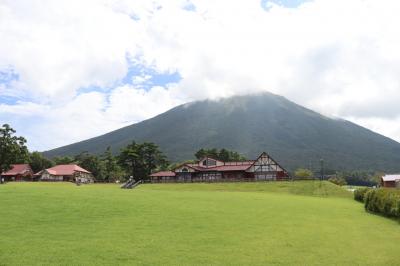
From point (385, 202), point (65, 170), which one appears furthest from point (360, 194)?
point (65, 170)

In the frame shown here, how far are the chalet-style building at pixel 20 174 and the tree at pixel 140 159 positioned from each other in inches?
990

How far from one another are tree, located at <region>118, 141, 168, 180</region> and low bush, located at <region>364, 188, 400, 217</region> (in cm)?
6065

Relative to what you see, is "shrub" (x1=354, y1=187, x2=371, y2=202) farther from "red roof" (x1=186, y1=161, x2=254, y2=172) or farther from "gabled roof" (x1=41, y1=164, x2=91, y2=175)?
"gabled roof" (x1=41, y1=164, x2=91, y2=175)

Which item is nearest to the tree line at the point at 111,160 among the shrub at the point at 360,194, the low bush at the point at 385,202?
the shrub at the point at 360,194

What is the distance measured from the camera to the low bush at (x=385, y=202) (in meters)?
25.0

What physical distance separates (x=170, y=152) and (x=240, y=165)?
103471 millimetres

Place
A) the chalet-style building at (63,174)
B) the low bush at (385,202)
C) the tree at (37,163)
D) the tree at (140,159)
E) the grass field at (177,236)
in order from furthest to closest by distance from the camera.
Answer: the tree at (37,163) → the chalet-style building at (63,174) → the tree at (140,159) → the low bush at (385,202) → the grass field at (177,236)

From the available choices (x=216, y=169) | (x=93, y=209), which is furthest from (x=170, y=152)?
(x=93, y=209)

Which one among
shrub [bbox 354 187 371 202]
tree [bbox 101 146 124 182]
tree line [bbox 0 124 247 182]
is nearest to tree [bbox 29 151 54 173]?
tree line [bbox 0 124 247 182]

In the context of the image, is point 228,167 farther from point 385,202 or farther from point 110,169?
point 385,202

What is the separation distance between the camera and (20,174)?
318ft

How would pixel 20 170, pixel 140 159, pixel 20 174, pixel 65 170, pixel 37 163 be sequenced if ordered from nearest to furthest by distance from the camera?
pixel 140 159 → pixel 65 170 → pixel 20 174 → pixel 20 170 → pixel 37 163

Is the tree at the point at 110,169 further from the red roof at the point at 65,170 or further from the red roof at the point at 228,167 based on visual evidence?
the red roof at the point at 228,167

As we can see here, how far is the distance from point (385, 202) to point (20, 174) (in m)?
87.6
